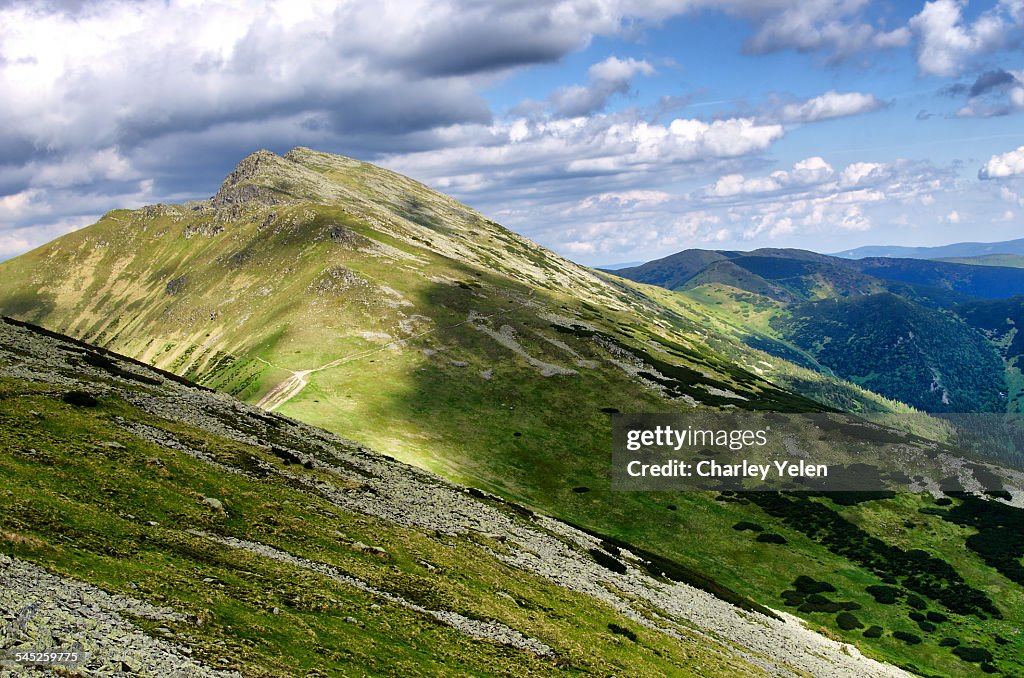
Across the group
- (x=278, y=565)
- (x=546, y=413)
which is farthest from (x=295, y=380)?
(x=278, y=565)

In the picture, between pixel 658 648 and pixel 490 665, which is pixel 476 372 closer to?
pixel 658 648

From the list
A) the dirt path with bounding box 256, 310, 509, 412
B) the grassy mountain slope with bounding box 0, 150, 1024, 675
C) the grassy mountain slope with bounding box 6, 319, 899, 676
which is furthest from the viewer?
the dirt path with bounding box 256, 310, 509, 412

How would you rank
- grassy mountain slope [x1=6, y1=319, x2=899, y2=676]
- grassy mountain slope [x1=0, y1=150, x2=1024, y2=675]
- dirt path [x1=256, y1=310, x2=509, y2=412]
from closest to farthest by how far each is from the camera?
1. grassy mountain slope [x1=6, y1=319, x2=899, y2=676]
2. grassy mountain slope [x1=0, y1=150, x2=1024, y2=675]
3. dirt path [x1=256, y1=310, x2=509, y2=412]

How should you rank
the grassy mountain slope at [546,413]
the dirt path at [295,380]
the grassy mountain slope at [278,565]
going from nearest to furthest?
the grassy mountain slope at [278,565] → the grassy mountain slope at [546,413] → the dirt path at [295,380]

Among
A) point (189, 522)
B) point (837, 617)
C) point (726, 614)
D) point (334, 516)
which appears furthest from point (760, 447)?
point (189, 522)

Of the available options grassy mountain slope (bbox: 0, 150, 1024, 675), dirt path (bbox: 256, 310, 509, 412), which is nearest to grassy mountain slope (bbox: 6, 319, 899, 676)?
grassy mountain slope (bbox: 0, 150, 1024, 675)

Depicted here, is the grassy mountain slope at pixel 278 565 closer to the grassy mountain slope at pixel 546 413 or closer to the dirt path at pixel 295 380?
the grassy mountain slope at pixel 546 413

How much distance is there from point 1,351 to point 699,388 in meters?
146

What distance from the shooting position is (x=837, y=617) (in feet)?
254

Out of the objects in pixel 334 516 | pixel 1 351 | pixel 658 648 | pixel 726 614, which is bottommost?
pixel 726 614

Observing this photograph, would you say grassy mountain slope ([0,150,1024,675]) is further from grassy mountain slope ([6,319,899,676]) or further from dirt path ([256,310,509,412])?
grassy mountain slope ([6,319,899,676])

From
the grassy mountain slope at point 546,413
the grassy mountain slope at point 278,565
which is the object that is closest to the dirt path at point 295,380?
the grassy mountain slope at point 546,413

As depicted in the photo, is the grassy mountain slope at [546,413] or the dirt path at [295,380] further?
the dirt path at [295,380]

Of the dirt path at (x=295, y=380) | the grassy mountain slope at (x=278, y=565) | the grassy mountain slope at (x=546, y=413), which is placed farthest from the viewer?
the dirt path at (x=295, y=380)
